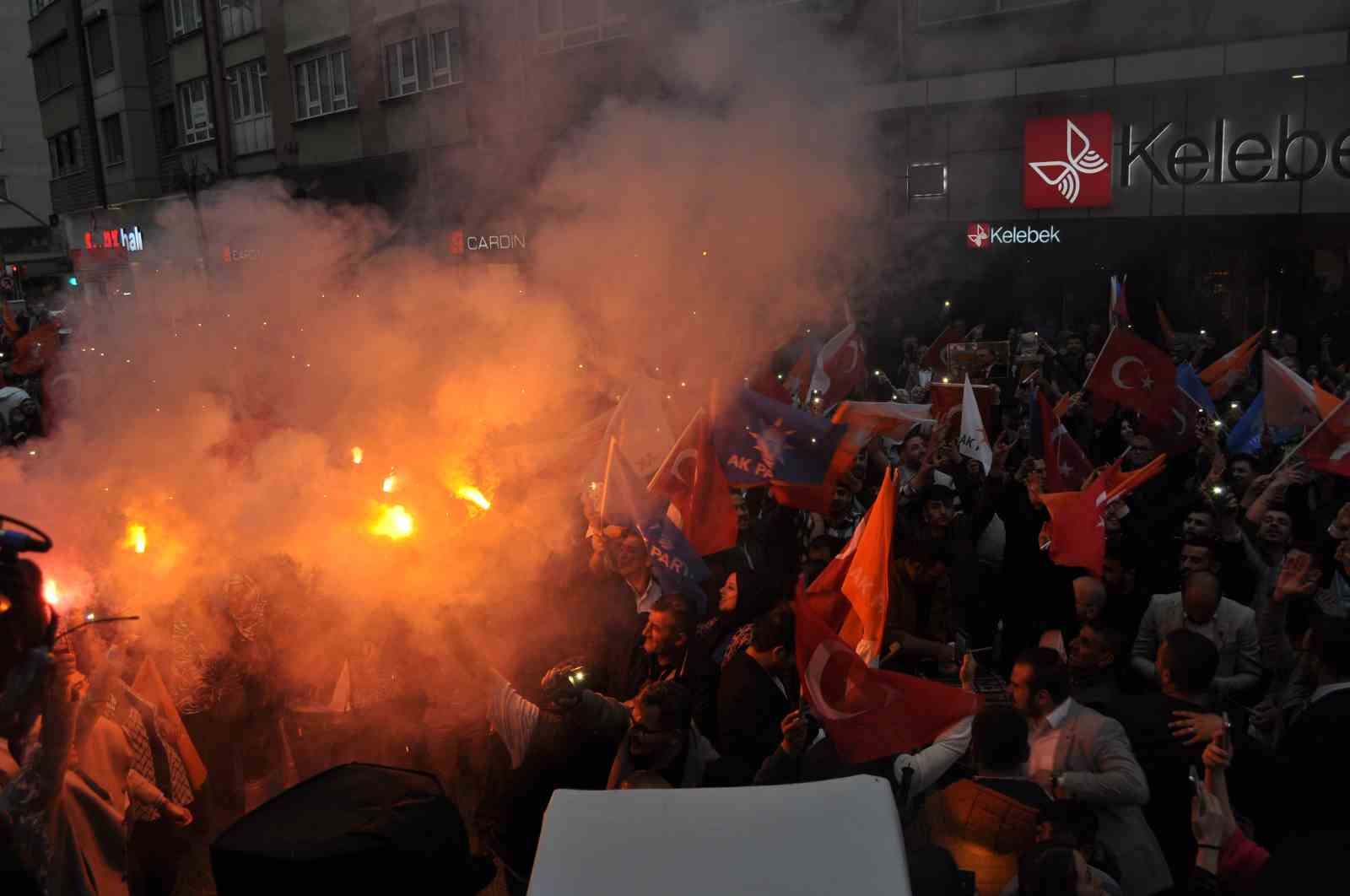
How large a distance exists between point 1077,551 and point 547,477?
8.91ft

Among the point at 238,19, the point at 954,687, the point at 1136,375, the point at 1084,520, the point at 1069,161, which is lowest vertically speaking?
the point at 954,687

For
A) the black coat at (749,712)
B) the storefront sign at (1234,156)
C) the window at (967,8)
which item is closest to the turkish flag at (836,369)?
the black coat at (749,712)

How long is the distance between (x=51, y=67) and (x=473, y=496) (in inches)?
1579

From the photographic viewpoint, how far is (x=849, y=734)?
3.16 m

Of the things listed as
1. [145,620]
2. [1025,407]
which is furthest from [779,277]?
[145,620]

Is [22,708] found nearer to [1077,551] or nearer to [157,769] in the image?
[157,769]

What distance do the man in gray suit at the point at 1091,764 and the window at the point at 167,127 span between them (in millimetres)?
29452

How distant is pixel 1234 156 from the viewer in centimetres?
1224

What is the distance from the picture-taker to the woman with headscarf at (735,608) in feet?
14.0

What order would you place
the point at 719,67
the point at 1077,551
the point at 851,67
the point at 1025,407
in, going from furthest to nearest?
the point at 851,67 < the point at 1025,407 < the point at 719,67 < the point at 1077,551

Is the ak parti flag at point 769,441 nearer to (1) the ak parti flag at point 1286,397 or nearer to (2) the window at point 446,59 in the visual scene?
(1) the ak parti flag at point 1286,397

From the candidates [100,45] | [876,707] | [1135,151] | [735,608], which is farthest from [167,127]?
[876,707]

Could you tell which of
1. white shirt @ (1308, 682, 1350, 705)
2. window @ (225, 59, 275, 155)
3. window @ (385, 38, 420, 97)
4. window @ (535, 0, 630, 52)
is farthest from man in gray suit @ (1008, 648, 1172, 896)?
window @ (225, 59, 275, 155)

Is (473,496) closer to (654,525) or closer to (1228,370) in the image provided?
(654,525)
